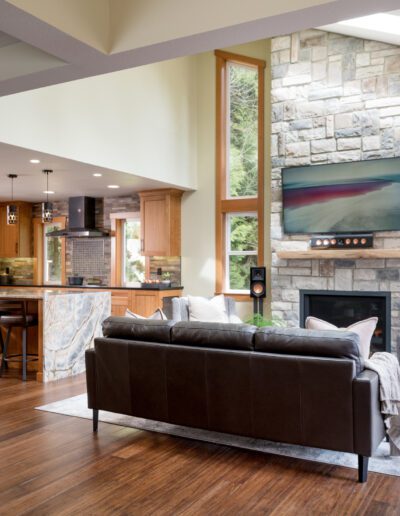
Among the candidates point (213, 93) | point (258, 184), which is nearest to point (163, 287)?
point (258, 184)

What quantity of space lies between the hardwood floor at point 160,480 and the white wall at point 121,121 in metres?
3.24

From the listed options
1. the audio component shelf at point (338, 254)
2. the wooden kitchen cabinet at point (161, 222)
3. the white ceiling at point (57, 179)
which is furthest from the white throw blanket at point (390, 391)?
the wooden kitchen cabinet at point (161, 222)

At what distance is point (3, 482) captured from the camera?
3154 mm

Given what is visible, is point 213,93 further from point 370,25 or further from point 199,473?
point 199,473

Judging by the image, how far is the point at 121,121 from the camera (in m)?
7.15

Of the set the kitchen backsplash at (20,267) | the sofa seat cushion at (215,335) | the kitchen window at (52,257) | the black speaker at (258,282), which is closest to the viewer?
the sofa seat cushion at (215,335)

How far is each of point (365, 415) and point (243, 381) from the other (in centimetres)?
78

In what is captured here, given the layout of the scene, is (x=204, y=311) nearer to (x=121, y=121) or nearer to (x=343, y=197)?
(x=343, y=197)

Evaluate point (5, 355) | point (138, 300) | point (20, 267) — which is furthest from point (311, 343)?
point (20, 267)

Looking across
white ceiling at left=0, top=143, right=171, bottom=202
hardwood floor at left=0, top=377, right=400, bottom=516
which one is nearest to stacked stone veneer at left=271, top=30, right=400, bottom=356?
white ceiling at left=0, top=143, right=171, bottom=202

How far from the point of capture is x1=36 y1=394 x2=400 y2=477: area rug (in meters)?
3.41

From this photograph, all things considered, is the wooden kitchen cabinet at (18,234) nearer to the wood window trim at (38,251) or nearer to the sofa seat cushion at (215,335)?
the wood window trim at (38,251)

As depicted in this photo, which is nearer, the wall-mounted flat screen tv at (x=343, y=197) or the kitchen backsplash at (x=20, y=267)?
the wall-mounted flat screen tv at (x=343, y=197)

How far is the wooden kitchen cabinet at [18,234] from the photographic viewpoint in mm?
10297
